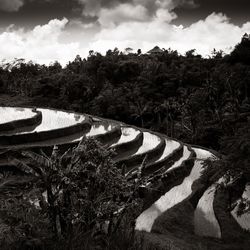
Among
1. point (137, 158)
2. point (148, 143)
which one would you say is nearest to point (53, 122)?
point (148, 143)

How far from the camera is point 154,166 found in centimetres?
1622

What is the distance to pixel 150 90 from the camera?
4250 centimetres

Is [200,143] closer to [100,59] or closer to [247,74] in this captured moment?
[247,74]

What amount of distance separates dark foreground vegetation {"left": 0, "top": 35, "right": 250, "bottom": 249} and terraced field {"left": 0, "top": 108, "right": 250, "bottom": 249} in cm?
192

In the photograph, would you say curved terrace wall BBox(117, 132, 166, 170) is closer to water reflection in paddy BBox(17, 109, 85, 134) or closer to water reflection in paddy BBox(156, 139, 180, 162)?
water reflection in paddy BBox(156, 139, 180, 162)

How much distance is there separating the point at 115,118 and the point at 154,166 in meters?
23.4

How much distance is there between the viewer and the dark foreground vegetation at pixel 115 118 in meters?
7.25

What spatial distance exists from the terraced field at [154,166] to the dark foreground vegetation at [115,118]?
75.5 inches

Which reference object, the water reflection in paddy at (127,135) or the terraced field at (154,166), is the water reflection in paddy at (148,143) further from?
the water reflection in paddy at (127,135)

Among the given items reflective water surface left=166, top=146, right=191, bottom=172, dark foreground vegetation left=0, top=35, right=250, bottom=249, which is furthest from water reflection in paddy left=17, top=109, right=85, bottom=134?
dark foreground vegetation left=0, top=35, right=250, bottom=249

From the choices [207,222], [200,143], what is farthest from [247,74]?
[207,222]

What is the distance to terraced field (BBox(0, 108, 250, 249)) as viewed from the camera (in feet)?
42.1

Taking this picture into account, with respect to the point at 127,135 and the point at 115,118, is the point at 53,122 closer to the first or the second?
the point at 127,135

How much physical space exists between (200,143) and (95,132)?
14335 millimetres
